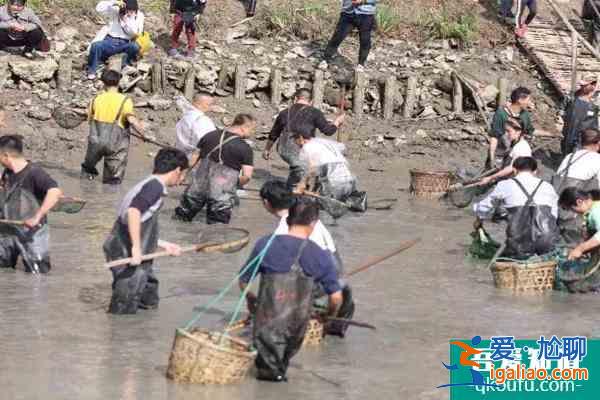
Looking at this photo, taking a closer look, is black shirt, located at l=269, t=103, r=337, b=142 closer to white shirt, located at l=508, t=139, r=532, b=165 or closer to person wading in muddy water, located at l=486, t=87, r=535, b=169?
person wading in muddy water, located at l=486, t=87, r=535, b=169

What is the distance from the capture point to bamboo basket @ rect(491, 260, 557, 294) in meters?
12.4

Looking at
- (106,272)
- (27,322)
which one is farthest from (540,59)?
(27,322)

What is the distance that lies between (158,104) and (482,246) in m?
7.39

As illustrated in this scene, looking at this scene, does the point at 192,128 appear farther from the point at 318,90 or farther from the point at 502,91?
the point at 502,91

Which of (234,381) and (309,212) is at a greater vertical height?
(309,212)

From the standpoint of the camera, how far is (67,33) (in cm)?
2116

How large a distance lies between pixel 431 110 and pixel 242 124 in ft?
21.5

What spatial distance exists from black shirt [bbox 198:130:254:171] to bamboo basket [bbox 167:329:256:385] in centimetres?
601

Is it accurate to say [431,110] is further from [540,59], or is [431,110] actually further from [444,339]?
[444,339]

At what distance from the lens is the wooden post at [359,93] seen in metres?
20.8

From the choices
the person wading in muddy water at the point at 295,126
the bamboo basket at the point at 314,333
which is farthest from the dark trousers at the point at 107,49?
the bamboo basket at the point at 314,333

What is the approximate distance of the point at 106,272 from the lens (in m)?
12.7

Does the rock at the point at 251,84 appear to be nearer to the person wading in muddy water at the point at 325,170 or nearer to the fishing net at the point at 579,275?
the person wading in muddy water at the point at 325,170

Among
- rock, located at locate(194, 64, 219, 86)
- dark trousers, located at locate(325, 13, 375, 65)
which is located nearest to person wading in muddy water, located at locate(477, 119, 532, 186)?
dark trousers, located at locate(325, 13, 375, 65)
